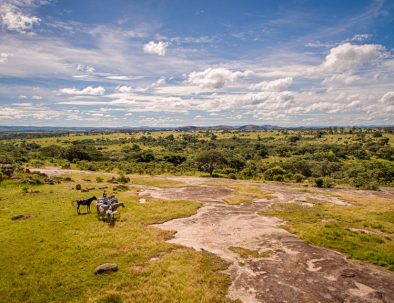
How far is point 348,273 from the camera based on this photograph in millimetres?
17984

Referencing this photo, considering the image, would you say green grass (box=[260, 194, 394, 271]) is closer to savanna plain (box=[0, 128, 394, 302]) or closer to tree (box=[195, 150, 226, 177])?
savanna plain (box=[0, 128, 394, 302])

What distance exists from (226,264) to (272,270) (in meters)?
2.75

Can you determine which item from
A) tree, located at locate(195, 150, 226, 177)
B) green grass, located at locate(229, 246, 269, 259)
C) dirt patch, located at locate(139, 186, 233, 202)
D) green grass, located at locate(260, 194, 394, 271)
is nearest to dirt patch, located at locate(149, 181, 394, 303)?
green grass, located at locate(229, 246, 269, 259)

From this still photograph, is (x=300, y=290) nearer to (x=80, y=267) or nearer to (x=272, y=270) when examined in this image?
(x=272, y=270)

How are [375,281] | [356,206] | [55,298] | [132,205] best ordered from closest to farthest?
[55,298], [375,281], [132,205], [356,206]

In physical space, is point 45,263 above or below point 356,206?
above

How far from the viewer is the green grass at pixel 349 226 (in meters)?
21.5

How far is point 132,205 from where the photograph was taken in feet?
115

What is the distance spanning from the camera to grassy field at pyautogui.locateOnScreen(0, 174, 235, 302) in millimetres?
15661

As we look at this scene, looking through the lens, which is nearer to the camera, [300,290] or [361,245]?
[300,290]

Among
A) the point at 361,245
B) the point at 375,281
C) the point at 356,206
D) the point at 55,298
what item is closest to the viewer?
the point at 55,298

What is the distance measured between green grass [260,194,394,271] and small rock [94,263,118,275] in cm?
1423

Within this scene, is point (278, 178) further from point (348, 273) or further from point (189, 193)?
point (348, 273)

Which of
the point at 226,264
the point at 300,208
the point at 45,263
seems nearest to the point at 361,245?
the point at 226,264
